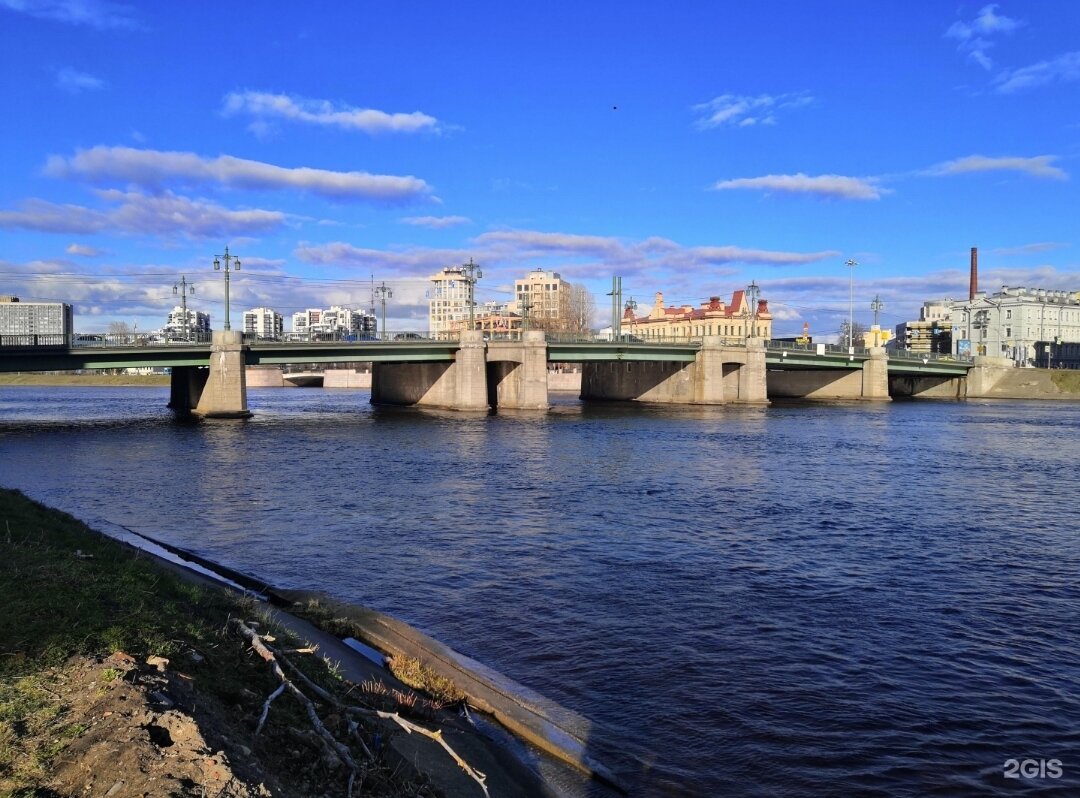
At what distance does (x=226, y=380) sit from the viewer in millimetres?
73250

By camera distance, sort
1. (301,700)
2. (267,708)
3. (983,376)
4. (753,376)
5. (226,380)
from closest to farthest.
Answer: (267,708), (301,700), (226,380), (753,376), (983,376)

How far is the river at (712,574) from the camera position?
11.3m

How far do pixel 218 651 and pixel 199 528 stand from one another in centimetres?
1752

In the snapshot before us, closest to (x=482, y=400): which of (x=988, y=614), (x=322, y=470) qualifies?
(x=322, y=470)

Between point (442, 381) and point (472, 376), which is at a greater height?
point (472, 376)

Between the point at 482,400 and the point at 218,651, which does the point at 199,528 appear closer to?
the point at 218,651

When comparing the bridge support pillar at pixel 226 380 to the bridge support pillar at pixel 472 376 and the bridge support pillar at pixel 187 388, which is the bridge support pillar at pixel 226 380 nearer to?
the bridge support pillar at pixel 187 388

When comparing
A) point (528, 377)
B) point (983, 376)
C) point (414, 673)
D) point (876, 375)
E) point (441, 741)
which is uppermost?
point (528, 377)

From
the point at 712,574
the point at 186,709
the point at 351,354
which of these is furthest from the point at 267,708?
the point at 351,354

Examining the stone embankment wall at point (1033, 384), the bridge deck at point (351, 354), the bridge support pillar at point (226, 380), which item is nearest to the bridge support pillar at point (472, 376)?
the bridge deck at point (351, 354)

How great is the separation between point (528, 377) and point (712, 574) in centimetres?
6731

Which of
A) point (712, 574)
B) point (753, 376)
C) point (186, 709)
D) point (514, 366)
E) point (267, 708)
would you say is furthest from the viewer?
point (753, 376)

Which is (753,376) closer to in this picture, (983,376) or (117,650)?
(983,376)

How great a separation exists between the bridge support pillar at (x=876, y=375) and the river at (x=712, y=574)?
67987 mm
